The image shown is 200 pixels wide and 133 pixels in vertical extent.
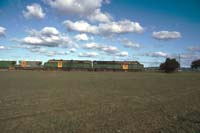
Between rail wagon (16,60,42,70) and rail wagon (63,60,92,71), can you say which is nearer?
rail wagon (63,60,92,71)

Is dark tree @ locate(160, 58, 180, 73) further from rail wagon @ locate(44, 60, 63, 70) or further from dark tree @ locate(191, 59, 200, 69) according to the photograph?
rail wagon @ locate(44, 60, 63, 70)

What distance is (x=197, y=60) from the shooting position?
109 metres

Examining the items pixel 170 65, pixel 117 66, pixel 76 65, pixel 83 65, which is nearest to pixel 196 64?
pixel 170 65

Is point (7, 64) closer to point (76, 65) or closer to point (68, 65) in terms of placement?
point (68, 65)

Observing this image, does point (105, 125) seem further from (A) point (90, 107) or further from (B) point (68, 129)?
(A) point (90, 107)

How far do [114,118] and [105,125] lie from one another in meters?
0.88

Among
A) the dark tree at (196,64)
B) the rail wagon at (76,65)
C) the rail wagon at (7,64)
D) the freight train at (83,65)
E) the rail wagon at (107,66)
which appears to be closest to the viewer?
the rail wagon at (76,65)

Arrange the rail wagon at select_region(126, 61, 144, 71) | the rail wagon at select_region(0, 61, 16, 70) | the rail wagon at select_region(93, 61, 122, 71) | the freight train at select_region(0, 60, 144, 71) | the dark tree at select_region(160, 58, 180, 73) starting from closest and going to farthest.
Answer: the dark tree at select_region(160, 58, 180, 73) < the freight train at select_region(0, 60, 144, 71) < the rail wagon at select_region(93, 61, 122, 71) < the rail wagon at select_region(126, 61, 144, 71) < the rail wagon at select_region(0, 61, 16, 70)

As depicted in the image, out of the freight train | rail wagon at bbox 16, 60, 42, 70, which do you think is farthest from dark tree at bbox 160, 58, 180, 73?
rail wagon at bbox 16, 60, 42, 70

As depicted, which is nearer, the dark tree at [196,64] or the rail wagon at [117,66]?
the rail wagon at [117,66]

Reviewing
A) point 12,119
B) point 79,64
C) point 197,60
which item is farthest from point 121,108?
point 197,60

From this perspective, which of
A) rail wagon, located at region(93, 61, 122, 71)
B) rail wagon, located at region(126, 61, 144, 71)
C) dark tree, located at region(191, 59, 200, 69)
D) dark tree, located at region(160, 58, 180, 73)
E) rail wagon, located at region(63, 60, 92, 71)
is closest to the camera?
dark tree, located at region(160, 58, 180, 73)

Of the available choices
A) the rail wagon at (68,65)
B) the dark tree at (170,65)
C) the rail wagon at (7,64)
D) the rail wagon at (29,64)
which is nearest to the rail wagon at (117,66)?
the rail wagon at (68,65)

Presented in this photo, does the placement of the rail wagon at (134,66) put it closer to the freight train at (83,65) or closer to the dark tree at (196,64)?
the freight train at (83,65)
